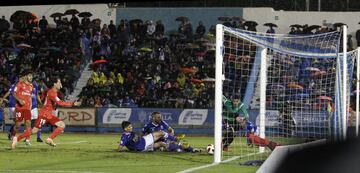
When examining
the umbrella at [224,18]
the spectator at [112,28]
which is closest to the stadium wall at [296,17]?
the umbrella at [224,18]

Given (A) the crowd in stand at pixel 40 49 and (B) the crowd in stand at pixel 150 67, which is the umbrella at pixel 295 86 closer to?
(B) the crowd in stand at pixel 150 67

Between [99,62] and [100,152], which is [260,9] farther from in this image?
[100,152]

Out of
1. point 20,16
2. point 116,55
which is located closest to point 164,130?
point 116,55

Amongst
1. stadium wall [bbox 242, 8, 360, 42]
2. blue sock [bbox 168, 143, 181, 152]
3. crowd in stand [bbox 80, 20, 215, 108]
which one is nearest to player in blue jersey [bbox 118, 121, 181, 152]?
blue sock [bbox 168, 143, 181, 152]

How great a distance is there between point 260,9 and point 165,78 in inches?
196

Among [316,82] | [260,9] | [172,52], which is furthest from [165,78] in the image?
[316,82]

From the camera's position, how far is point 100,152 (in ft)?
47.9

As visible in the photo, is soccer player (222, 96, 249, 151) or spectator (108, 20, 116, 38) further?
spectator (108, 20, 116, 38)

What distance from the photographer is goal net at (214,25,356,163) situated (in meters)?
13.2

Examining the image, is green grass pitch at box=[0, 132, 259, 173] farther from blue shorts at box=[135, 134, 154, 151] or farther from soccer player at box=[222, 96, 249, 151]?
soccer player at box=[222, 96, 249, 151]

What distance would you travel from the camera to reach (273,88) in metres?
17.5

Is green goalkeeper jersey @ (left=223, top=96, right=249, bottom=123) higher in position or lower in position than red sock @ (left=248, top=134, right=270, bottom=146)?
higher

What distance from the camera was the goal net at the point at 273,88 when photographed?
518 inches

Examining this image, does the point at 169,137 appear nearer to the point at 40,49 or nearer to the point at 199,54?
the point at 199,54
